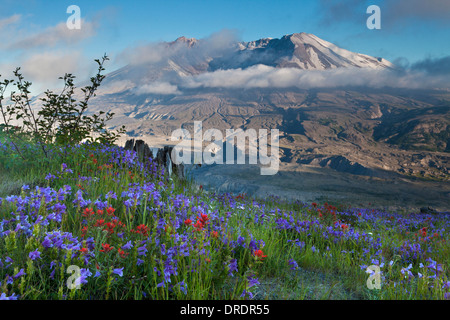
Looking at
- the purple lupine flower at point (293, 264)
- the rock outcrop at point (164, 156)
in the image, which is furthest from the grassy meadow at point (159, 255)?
the rock outcrop at point (164, 156)

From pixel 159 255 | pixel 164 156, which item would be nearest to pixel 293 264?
pixel 159 255

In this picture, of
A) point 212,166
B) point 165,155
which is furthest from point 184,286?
point 212,166

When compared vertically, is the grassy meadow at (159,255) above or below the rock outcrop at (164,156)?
below

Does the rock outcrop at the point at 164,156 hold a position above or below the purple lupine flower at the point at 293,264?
above

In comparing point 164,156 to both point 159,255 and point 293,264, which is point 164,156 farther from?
point 159,255

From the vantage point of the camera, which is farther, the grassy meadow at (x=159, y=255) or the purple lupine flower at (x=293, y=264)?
the purple lupine flower at (x=293, y=264)

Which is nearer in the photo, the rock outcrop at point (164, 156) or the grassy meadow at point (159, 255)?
the grassy meadow at point (159, 255)

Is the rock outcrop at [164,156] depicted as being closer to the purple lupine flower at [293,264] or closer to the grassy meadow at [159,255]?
the grassy meadow at [159,255]

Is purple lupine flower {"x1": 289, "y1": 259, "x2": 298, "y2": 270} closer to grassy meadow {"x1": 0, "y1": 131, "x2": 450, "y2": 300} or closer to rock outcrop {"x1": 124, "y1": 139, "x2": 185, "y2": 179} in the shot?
grassy meadow {"x1": 0, "y1": 131, "x2": 450, "y2": 300}

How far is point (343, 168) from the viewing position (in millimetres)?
174750

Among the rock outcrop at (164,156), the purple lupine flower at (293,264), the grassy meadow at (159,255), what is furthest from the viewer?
the rock outcrop at (164,156)

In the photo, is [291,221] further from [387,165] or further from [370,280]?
[387,165]

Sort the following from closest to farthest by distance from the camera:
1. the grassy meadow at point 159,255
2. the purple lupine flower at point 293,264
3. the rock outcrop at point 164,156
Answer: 1. the grassy meadow at point 159,255
2. the purple lupine flower at point 293,264
3. the rock outcrop at point 164,156

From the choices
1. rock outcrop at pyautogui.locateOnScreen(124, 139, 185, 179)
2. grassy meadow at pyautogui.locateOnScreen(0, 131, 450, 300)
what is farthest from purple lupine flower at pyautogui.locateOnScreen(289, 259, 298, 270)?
rock outcrop at pyautogui.locateOnScreen(124, 139, 185, 179)
